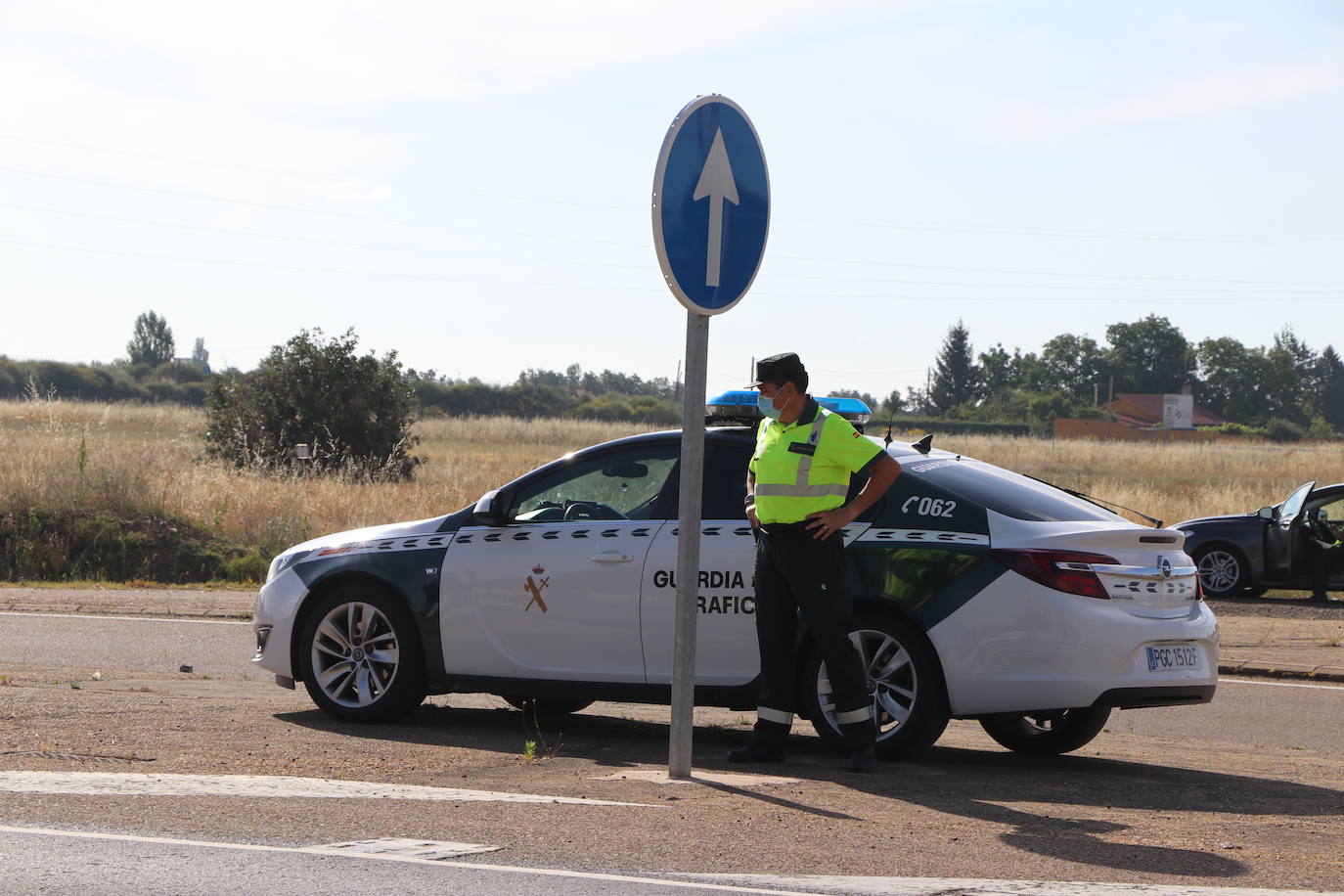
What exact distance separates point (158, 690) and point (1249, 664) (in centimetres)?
812

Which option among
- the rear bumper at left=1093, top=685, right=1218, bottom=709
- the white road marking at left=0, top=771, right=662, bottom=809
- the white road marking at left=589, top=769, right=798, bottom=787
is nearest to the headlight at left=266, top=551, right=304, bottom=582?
the white road marking at left=0, top=771, right=662, bottom=809

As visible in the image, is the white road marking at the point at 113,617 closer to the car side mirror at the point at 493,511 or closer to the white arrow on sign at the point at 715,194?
the car side mirror at the point at 493,511

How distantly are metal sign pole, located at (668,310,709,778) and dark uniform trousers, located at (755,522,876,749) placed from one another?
59 centimetres

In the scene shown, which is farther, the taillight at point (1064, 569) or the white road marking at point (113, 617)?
the white road marking at point (113, 617)

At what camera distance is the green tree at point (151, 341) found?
6097 inches

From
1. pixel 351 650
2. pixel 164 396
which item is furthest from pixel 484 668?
pixel 164 396

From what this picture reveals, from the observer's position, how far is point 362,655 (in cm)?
865

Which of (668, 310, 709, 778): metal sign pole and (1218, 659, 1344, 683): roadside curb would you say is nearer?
(668, 310, 709, 778): metal sign pole

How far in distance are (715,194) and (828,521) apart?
1569mm

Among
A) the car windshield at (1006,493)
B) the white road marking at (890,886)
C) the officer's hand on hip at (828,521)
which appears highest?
the car windshield at (1006,493)

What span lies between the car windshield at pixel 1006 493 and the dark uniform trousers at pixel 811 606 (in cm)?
86

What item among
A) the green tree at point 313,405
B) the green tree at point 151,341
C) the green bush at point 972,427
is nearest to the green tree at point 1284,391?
the green bush at point 972,427

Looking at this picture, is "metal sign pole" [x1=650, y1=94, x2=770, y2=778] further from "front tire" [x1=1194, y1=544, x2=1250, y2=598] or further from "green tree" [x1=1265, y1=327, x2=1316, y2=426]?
"green tree" [x1=1265, y1=327, x2=1316, y2=426]

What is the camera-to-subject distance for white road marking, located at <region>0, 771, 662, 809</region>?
6316mm
